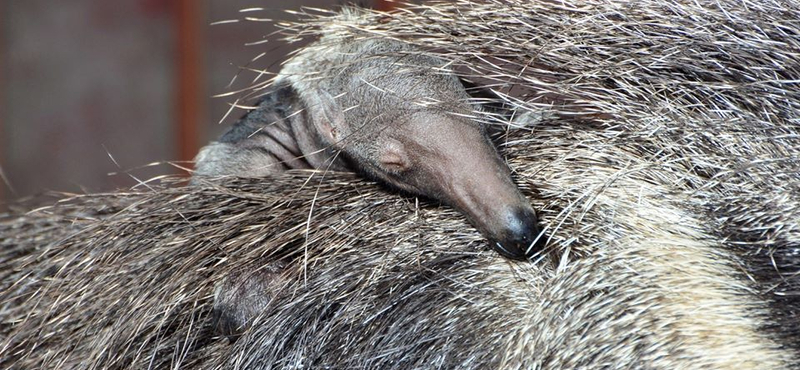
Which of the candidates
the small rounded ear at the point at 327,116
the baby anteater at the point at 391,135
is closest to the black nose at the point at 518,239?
the baby anteater at the point at 391,135

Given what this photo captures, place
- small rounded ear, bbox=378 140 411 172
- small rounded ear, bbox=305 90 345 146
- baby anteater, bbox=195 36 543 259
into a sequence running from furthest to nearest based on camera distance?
small rounded ear, bbox=305 90 345 146 → small rounded ear, bbox=378 140 411 172 → baby anteater, bbox=195 36 543 259

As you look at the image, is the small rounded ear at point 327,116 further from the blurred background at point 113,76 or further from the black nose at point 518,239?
the blurred background at point 113,76

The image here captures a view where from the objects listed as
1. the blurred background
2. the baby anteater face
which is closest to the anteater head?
the baby anteater face

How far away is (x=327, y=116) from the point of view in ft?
7.00

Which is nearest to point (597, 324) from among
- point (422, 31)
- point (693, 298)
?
point (693, 298)

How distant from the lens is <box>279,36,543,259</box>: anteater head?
1.67 m

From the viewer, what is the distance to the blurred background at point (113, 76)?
16.6ft

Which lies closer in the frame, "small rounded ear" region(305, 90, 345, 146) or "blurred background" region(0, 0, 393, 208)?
"small rounded ear" region(305, 90, 345, 146)

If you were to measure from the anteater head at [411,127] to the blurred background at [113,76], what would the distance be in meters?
3.03

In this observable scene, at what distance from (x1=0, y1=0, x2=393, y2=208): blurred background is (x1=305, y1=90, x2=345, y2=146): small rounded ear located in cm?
292

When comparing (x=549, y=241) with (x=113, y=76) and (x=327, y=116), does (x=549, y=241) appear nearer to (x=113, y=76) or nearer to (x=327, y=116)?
(x=327, y=116)

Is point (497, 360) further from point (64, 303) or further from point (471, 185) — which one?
point (64, 303)

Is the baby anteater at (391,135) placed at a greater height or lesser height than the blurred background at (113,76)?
greater

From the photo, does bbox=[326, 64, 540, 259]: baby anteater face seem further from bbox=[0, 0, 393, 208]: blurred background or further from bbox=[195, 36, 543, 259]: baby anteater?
bbox=[0, 0, 393, 208]: blurred background
